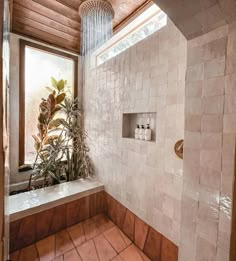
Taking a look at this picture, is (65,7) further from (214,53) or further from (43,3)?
(214,53)

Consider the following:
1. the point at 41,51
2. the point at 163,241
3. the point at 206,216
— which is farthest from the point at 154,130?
the point at 41,51

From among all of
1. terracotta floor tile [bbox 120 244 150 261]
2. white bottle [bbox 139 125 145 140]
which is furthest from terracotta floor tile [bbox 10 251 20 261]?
white bottle [bbox 139 125 145 140]

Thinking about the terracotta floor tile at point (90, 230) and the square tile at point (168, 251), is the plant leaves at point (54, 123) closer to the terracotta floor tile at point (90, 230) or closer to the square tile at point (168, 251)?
the terracotta floor tile at point (90, 230)

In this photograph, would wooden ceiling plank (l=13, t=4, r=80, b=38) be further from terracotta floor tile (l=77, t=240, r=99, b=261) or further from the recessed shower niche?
terracotta floor tile (l=77, t=240, r=99, b=261)

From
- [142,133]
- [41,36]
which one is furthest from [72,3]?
[142,133]

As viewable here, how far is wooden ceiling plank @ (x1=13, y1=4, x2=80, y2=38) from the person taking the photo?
5.49 feet

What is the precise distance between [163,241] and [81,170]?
137 centimetres

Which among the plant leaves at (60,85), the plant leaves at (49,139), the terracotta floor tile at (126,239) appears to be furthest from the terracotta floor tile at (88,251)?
the plant leaves at (60,85)

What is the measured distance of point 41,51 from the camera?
218cm

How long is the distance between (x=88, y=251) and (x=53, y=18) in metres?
2.56

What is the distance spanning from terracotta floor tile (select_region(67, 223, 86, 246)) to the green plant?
630 mm

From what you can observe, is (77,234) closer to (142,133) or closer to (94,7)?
(142,133)

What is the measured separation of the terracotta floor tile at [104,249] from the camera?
1.32 m

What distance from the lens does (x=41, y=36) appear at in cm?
206
